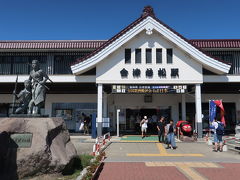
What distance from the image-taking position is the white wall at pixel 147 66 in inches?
662

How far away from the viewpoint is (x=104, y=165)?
828 cm

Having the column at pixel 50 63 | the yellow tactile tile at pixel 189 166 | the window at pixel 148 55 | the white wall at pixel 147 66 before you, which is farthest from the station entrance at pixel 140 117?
the yellow tactile tile at pixel 189 166

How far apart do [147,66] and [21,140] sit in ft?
40.0

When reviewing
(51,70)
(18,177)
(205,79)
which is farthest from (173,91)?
(18,177)

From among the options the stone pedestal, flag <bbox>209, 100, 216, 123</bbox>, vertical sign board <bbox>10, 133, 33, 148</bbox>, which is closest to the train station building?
flag <bbox>209, 100, 216, 123</bbox>

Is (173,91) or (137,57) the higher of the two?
(137,57)

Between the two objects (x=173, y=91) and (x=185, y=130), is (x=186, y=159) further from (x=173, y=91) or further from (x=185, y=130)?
(x=173, y=91)

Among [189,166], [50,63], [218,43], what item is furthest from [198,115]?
[50,63]

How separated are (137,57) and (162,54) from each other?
1914 mm

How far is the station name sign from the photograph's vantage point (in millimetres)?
16500

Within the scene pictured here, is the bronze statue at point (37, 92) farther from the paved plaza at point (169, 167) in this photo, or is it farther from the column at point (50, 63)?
the column at point (50, 63)

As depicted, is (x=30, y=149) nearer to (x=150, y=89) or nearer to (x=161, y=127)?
(x=161, y=127)

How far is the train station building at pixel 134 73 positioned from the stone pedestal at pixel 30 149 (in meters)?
9.97

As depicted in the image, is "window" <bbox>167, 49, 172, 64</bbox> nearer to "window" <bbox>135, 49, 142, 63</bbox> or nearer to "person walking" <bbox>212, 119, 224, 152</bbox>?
"window" <bbox>135, 49, 142, 63</bbox>
